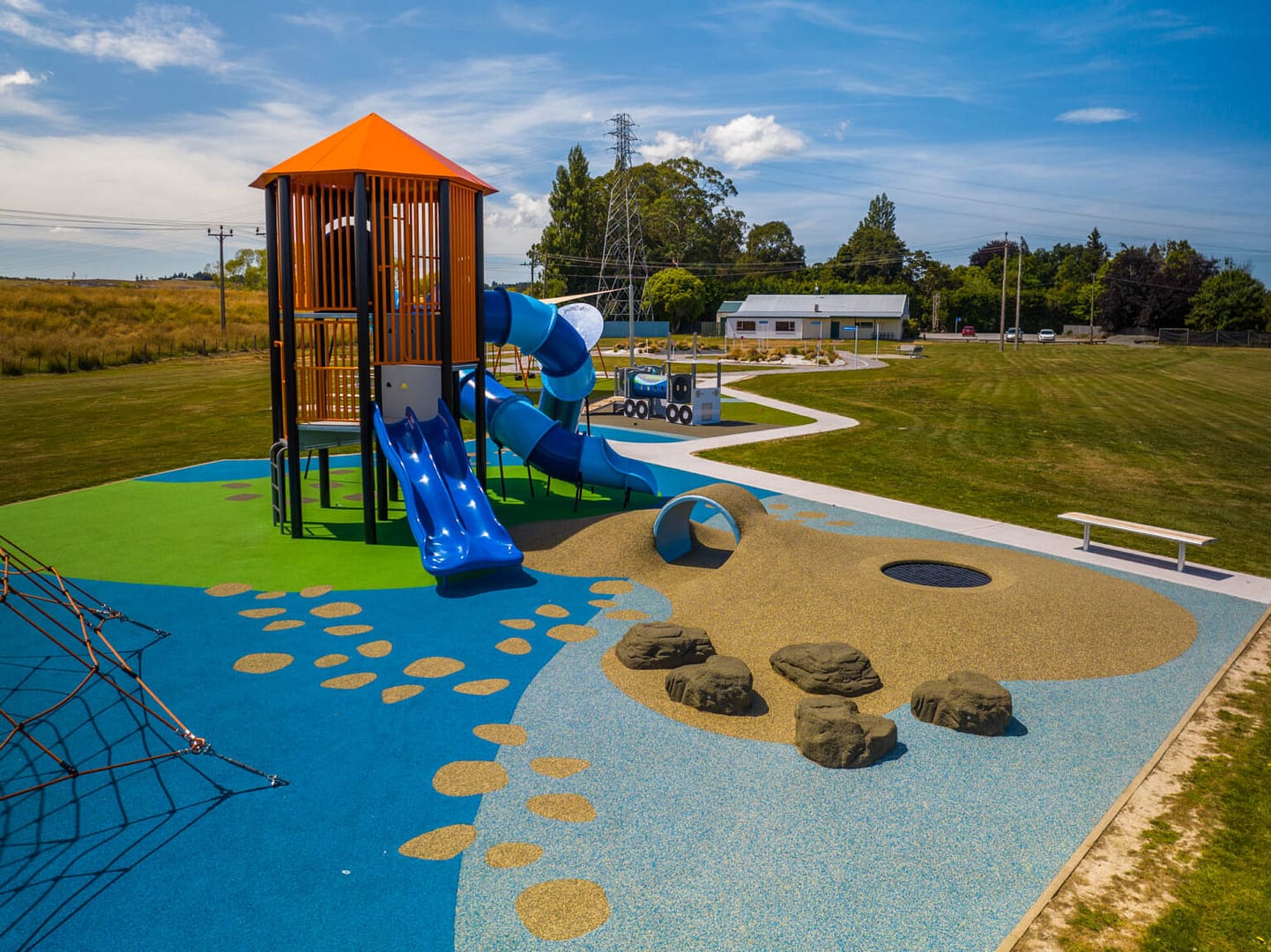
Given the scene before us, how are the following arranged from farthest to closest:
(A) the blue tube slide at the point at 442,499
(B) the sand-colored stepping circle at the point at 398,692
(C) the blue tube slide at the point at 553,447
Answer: (C) the blue tube slide at the point at 553,447
(A) the blue tube slide at the point at 442,499
(B) the sand-colored stepping circle at the point at 398,692

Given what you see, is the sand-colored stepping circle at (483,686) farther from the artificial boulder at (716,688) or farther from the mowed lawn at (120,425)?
the mowed lawn at (120,425)

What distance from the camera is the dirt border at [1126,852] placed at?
16.1 feet

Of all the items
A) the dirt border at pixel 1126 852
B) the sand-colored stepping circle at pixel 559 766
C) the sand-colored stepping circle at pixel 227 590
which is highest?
the sand-colored stepping circle at pixel 227 590

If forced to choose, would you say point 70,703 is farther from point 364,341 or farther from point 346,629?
point 364,341

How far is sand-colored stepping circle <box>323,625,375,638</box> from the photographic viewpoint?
9.20 metres

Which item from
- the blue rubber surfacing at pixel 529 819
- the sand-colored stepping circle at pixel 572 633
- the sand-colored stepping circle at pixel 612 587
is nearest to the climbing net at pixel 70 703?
the blue rubber surfacing at pixel 529 819

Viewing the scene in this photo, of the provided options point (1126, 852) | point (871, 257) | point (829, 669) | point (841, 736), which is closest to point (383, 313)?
point (829, 669)

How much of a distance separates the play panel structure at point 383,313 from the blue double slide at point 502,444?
3 cm

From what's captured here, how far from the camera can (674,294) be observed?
8519 centimetres

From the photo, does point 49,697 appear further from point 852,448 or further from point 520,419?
point 852,448

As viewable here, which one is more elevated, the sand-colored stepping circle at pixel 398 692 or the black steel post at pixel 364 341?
the black steel post at pixel 364 341

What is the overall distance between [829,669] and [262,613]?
6105 millimetres

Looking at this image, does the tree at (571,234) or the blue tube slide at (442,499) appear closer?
the blue tube slide at (442,499)

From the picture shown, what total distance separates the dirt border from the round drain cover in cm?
294
